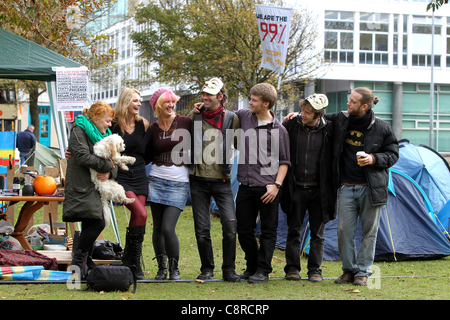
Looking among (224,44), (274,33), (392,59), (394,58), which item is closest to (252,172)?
(274,33)

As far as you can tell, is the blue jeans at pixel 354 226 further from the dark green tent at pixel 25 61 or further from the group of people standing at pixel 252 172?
the dark green tent at pixel 25 61

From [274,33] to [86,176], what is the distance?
7640 mm

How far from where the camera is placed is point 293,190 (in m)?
5.34

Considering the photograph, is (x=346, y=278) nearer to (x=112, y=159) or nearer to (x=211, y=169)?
(x=211, y=169)

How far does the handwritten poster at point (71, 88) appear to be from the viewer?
247 inches

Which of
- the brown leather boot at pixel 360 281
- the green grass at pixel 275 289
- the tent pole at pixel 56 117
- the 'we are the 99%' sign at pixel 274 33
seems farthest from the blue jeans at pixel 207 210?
the 'we are the 99%' sign at pixel 274 33

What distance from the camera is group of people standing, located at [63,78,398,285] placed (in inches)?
199

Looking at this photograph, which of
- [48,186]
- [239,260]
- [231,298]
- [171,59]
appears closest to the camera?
[231,298]

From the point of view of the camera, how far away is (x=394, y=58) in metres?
31.3

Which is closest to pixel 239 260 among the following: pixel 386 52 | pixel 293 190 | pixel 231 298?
pixel 293 190

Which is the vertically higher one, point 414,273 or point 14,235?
point 14,235
